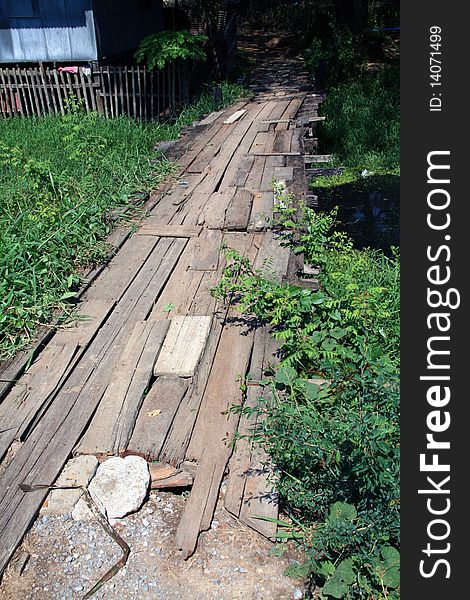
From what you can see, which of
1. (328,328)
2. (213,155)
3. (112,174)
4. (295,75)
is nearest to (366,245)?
(213,155)

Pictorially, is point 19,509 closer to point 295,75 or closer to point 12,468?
point 12,468

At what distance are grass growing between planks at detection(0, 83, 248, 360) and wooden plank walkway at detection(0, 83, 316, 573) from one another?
260 mm

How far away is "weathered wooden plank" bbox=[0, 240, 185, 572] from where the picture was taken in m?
3.04

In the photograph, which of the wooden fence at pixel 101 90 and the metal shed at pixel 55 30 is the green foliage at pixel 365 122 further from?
the metal shed at pixel 55 30

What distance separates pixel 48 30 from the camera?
45.8ft

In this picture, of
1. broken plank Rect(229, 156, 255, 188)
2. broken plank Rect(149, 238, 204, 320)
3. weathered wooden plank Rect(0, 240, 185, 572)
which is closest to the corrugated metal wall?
broken plank Rect(229, 156, 255, 188)

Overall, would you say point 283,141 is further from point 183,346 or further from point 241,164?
point 183,346

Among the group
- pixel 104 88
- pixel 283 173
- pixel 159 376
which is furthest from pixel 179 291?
pixel 104 88

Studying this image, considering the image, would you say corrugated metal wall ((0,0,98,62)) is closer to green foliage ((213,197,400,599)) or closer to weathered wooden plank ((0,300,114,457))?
weathered wooden plank ((0,300,114,457))

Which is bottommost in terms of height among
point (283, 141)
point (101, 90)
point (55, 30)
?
point (283, 141)

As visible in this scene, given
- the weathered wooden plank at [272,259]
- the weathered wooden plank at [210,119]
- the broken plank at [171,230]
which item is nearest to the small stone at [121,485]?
the weathered wooden plank at [272,259]

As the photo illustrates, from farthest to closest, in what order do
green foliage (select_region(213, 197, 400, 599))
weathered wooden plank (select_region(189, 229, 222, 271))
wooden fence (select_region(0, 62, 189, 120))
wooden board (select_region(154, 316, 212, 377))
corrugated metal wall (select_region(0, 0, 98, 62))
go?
1. corrugated metal wall (select_region(0, 0, 98, 62))
2. wooden fence (select_region(0, 62, 189, 120))
3. weathered wooden plank (select_region(189, 229, 222, 271))
4. wooden board (select_region(154, 316, 212, 377))
5. green foliage (select_region(213, 197, 400, 599))

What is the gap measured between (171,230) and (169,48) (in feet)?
24.0

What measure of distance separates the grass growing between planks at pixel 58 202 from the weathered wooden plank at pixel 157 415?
116 centimetres
